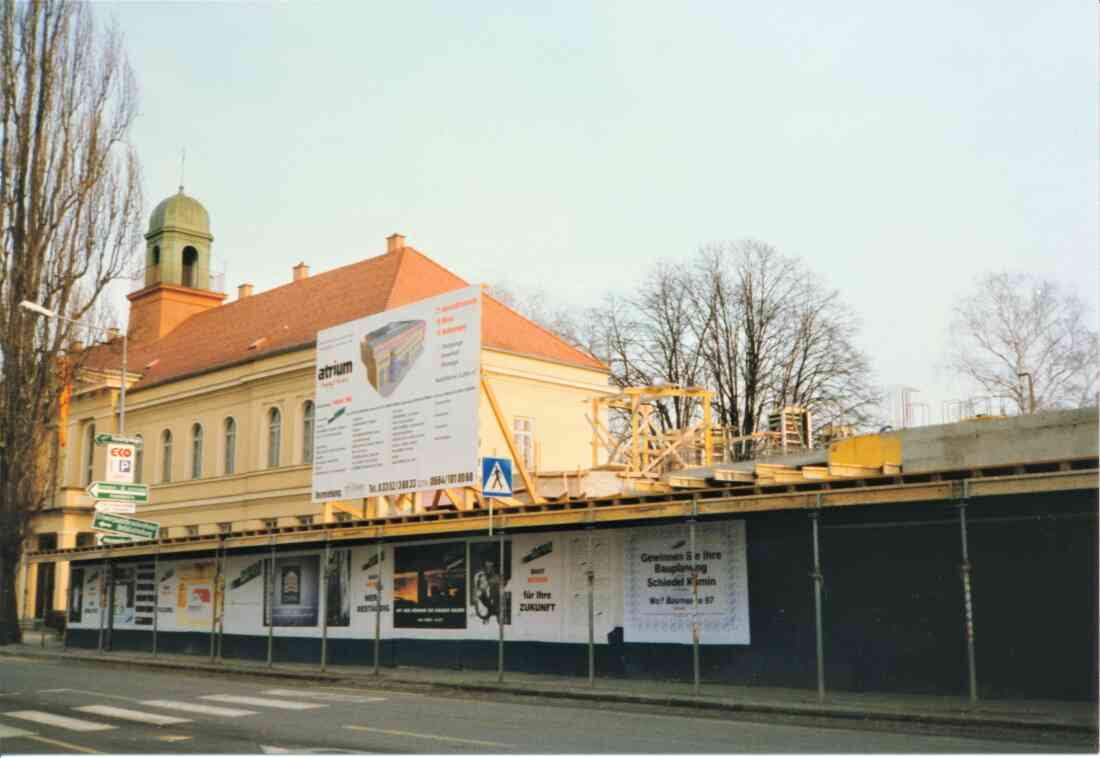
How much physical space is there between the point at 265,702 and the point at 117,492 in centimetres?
1127

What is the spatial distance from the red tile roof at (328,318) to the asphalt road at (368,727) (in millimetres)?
21733

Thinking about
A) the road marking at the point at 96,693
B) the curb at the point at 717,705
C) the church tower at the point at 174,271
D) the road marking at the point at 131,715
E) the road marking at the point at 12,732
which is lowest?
the road marking at the point at 12,732

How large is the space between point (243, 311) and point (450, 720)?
130 feet

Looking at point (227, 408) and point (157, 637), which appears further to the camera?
point (227, 408)

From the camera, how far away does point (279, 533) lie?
1072 inches

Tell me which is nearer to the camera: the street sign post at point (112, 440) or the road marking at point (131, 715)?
the road marking at point (131, 715)

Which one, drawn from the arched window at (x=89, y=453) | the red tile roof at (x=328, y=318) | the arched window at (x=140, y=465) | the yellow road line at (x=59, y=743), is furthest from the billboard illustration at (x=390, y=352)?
the arched window at (x=89, y=453)

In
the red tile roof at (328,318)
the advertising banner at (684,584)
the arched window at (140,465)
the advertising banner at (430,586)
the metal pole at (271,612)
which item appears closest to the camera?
the advertising banner at (684,584)

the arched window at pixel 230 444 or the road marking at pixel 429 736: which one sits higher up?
the arched window at pixel 230 444

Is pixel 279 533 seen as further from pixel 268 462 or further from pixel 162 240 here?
pixel 162 240

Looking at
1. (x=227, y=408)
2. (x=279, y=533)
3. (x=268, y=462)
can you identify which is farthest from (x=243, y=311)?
(x=279, y=533)

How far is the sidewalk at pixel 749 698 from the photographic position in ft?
46.1

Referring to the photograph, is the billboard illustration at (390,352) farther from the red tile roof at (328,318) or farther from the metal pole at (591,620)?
the red tile roof at (328,318)

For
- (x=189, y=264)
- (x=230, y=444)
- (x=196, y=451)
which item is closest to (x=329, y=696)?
(x=230, y=444)
